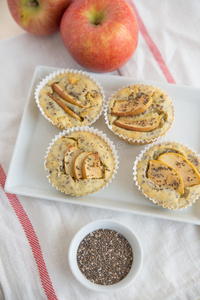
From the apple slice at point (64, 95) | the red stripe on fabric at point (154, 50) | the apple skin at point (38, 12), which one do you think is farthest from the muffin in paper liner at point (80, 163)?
the apple skin at point (38, 12)

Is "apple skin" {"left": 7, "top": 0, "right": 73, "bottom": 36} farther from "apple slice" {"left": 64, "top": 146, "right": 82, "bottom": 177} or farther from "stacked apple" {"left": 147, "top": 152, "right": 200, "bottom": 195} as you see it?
"stacked apple" {"left": 147, "top": 152, "right": 200, "bottom": 195}

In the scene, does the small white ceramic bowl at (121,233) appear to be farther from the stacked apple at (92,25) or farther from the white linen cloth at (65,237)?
the stacked apple at (92,25)

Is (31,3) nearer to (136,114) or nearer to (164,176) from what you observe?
(136,114)

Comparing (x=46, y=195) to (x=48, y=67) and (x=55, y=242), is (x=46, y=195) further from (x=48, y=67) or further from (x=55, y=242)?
(x=48, y=67)

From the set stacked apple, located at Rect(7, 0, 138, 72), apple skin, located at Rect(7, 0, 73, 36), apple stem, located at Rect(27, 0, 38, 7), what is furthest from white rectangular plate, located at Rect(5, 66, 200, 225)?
apple stem, located at Rect(27, 0, 38, 7)

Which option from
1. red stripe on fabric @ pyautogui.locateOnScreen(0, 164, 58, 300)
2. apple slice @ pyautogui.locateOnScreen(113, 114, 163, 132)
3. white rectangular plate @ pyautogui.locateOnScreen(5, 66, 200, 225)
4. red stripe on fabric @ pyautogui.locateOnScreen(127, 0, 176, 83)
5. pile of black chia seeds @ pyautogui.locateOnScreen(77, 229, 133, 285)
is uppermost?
red stripe on fabric @ pyautogui.locateOnScreen(127, 0, 176, 83)

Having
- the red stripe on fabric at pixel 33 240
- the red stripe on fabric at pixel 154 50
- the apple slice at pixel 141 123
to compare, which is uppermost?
the red stripe on fabric at pixel 154 50
